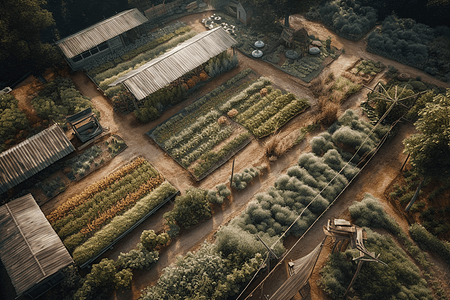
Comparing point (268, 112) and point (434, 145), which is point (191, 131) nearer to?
point (268, 112)

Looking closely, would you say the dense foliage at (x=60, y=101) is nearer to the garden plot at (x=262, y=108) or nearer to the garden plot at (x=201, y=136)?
the garden plot at (x=201, y=136)

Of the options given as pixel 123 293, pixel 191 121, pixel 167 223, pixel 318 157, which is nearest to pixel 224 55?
pixel 191 121

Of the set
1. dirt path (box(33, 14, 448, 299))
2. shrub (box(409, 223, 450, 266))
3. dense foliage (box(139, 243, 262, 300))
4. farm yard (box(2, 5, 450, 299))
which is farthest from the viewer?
dirt path (box(33, 14, 448, 299))

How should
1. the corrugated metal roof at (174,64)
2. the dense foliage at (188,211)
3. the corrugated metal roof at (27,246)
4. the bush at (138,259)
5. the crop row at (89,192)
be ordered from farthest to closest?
1. the corrugated metal roof at (174,64)
2. the crop row at (89,192)
3. the dense foliage at (188,211)
4. the bush at (138,259)
5. the corrugated metal roof at (27,246)

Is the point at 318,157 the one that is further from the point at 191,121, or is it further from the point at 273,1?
the point at 273,1

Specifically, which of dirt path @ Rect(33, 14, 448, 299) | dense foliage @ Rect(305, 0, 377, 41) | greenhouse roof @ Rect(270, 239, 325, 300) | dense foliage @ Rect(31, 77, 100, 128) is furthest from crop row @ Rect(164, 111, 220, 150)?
dense foliage @ Rect(305, 0, 377, 41)

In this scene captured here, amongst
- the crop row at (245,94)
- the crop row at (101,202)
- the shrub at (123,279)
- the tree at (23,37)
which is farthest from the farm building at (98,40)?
the shrub at (123,279)

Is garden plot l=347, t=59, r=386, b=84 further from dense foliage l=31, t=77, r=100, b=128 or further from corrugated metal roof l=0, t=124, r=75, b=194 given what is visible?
corrugated metal roof l=0, t=124, r=75, b=194
